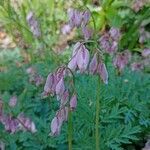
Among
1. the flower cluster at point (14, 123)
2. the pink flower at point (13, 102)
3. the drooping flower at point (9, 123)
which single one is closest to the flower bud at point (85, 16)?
the flower cluster at point (14, 123)

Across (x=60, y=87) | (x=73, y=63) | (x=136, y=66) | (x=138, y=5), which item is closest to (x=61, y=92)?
(x=60, y=87)

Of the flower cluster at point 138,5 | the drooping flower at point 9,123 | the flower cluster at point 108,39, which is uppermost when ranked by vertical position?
the flower cluster at point 138,5

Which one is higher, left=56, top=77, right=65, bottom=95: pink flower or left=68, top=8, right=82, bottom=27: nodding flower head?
left=68, top=8, right=82, bottom=27: nodding flower head

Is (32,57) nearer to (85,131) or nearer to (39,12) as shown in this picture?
(39,12)

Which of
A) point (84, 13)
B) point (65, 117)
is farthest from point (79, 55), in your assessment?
point (84, 13)

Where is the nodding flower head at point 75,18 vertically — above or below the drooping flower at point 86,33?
below

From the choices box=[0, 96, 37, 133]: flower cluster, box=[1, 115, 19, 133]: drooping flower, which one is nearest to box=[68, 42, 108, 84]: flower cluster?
box=[0, 96, 37, 133]: flower cluster

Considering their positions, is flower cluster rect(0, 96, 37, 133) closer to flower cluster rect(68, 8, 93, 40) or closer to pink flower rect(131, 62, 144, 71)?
flower cluster rect(68, 8, 93, 40)

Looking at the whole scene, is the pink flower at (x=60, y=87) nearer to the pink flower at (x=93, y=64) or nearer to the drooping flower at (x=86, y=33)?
the pink flower at (x=93, y=64)

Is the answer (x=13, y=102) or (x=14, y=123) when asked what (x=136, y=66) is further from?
(x=14, y=123)
